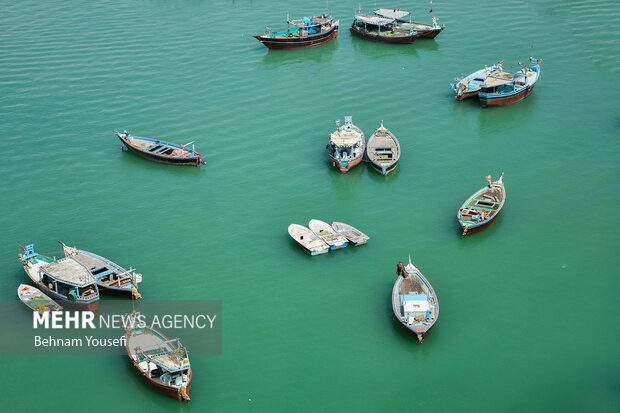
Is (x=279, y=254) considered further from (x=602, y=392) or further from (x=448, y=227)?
(x=602, y=392)

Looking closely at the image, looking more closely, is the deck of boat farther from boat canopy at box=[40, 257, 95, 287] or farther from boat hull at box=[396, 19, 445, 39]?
boat hull at box=[396, 19, 445, 39]

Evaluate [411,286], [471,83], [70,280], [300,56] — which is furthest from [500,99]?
[70,280]

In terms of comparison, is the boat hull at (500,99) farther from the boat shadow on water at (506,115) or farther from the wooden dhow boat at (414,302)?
the wooden dhow boat at (414,302)

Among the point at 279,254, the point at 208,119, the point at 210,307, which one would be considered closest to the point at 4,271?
the point at 210,307

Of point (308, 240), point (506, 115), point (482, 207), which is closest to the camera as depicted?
point (308, 240)

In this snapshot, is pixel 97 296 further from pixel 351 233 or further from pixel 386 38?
pixel 386 38

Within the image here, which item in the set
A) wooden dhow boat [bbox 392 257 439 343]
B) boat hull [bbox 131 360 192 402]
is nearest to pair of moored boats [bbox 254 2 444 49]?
wooden dhow boat [bbox 392 257 439 343]
